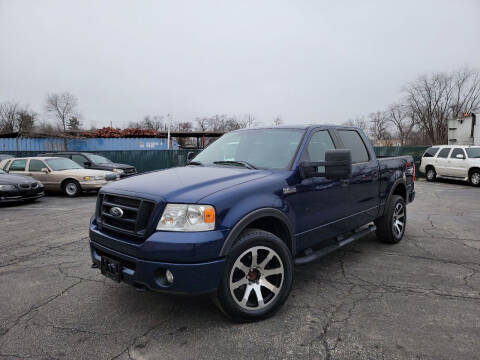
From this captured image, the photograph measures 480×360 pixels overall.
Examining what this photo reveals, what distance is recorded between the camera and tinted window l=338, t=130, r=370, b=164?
4.20m

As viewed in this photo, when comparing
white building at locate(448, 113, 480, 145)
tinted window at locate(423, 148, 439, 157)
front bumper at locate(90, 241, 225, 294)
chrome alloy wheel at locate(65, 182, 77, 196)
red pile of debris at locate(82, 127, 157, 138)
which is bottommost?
chrome alloy wheel at locate(65, 182, 77, 196)

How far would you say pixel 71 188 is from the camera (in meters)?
11.6

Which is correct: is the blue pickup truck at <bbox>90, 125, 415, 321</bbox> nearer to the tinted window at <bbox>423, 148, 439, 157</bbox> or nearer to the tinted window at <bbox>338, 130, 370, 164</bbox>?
the tinted window at <bbox>338, 130, 370, 164</bbox>

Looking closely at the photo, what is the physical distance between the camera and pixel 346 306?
3025mm

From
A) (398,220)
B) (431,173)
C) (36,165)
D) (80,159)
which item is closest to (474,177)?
(431,173)

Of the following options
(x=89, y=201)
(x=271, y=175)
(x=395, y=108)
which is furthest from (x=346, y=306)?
(x=395, y=108)

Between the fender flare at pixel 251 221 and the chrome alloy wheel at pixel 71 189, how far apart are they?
1057 centimetres

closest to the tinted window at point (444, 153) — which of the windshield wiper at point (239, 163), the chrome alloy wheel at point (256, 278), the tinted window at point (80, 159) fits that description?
the windshield wiper at point (239, 163)

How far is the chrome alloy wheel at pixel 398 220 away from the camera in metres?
5.04

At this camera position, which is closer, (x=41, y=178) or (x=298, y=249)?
(x=298, y=249)

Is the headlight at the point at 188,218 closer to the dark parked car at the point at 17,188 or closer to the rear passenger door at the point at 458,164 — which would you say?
the dark parked car at the point at 17,188

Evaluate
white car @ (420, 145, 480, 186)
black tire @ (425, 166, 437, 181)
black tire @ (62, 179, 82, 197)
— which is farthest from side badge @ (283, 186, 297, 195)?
black tire @ (425, 166, 437, 181)

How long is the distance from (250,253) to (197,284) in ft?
1.76

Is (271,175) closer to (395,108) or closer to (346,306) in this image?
(346,306)
